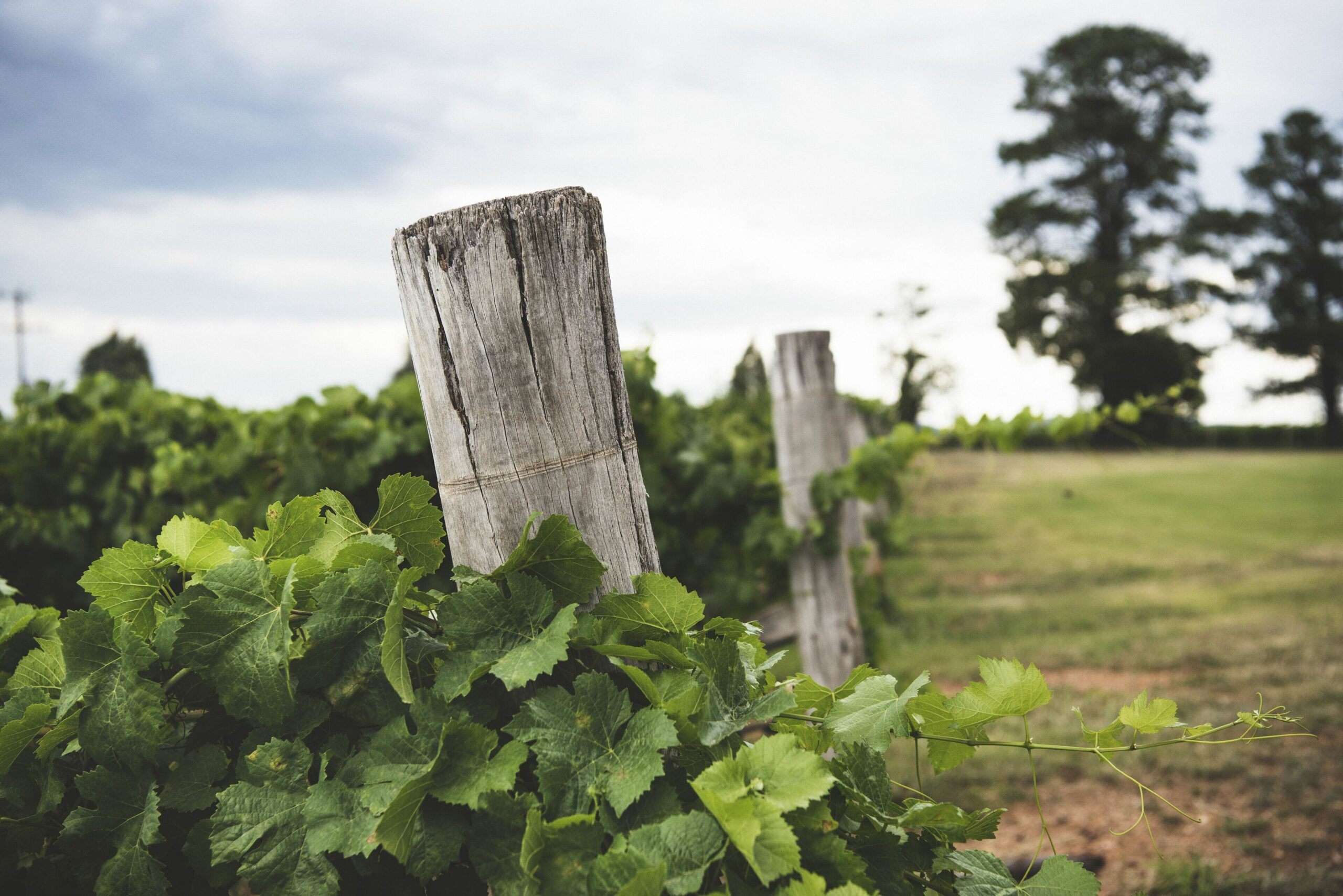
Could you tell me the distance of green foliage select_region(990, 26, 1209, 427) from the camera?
39.7m

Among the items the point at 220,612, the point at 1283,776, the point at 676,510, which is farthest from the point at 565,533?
the point at 1283,776

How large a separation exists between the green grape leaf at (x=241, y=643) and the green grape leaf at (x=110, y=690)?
0.12 meters

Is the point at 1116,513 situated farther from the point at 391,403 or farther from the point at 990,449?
the point at 391,403

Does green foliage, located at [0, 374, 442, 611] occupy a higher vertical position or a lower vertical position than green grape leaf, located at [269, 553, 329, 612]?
higher

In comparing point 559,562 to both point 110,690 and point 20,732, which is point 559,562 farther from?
point 20,732

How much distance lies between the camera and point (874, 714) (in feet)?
4.32

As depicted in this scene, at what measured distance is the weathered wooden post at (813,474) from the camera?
4.14 metres

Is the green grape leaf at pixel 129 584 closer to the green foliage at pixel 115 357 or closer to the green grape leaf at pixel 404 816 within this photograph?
the green grape leaf at pixel 404 816

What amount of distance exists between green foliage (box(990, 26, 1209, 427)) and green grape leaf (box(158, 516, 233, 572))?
141 feet

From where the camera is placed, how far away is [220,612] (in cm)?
128

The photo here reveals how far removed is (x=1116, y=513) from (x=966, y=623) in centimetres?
1131

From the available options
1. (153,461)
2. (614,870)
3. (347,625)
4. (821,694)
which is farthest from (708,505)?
(153,461)

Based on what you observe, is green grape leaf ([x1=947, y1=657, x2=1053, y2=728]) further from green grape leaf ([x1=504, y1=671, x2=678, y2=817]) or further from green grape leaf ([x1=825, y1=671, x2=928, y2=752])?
green grape leaf ([x1=504, y1=671, x2=678, y2=817])

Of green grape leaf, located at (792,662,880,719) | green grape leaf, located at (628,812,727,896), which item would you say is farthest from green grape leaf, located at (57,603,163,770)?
green grape leaf, located at (792,662,880,719)
